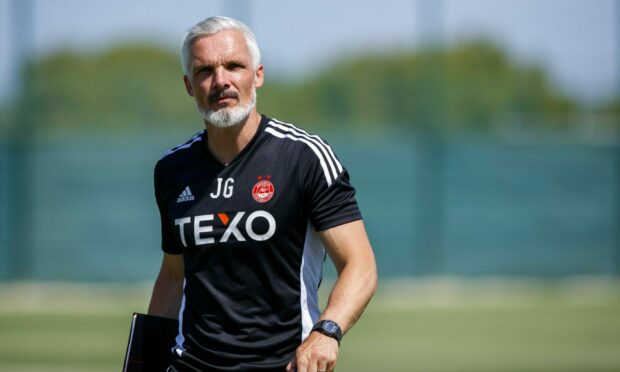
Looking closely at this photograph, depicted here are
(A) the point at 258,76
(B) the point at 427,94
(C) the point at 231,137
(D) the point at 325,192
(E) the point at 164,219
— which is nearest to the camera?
(D) the point at 325,192

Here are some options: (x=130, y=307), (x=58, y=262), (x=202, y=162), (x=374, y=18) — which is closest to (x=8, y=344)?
(x=130, y=307)

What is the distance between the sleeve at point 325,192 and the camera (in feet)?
15.7

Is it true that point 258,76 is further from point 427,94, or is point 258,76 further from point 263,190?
point 427,94

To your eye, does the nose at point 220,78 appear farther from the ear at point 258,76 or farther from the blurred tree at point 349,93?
the blurred tree at point 349,93

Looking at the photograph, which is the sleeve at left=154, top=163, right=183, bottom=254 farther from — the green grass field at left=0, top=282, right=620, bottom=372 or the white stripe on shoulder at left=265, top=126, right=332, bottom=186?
the green grass field at left=0, top=282, right=620, bottom=372

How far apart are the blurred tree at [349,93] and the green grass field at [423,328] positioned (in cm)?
284

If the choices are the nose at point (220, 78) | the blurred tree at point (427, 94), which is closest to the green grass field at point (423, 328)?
the blurred tree at point (427, 94)

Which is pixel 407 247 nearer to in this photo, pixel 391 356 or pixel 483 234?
pixel 483 234

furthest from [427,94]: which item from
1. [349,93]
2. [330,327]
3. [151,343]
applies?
[330,327]

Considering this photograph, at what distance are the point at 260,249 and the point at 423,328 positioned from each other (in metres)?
9.82

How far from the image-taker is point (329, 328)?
4523 millimetres

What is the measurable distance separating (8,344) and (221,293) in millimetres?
8434

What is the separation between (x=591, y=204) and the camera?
794 inches

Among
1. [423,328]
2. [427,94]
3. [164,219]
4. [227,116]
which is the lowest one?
[423,328]
